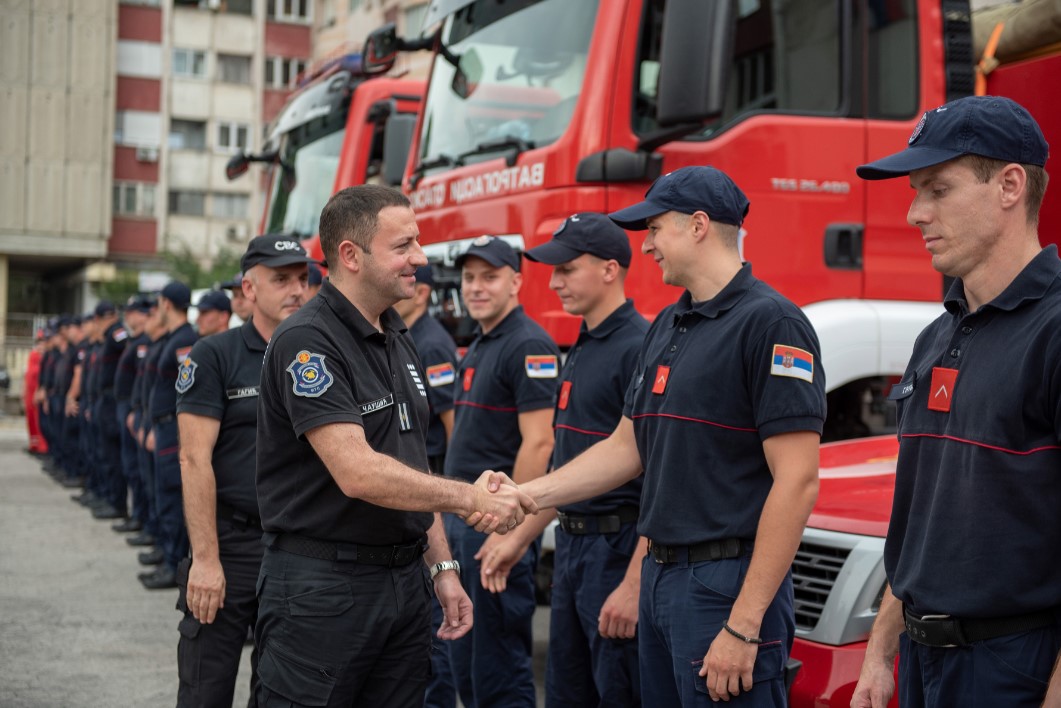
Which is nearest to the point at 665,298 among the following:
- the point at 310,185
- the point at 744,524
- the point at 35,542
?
the point at 744,524

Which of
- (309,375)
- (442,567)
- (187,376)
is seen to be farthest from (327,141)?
(309,375)

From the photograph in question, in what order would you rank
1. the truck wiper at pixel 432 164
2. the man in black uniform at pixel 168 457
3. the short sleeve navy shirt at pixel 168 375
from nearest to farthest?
the truck wiper at pixel 432 164 < the man in black uniform at pixel 168 457 < the short sleeve navy shirt at pixel 168 375

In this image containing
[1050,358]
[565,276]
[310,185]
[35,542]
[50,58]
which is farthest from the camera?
[50,58]

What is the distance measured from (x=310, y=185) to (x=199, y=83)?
1520 inches

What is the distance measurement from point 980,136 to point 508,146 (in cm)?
372

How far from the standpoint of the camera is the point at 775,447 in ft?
9.95

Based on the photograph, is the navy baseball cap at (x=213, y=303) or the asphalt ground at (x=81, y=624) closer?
the asphalt ground at (x=81, y=624)

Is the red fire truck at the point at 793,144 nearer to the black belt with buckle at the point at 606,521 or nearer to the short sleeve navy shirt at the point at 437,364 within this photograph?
the short sleeve navy shirt at the point at 437,364

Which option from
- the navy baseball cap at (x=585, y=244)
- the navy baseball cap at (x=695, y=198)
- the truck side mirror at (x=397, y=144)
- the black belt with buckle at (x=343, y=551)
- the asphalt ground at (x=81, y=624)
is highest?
the truck side mirror at (x=397, y=144)

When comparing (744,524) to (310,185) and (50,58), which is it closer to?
(310,185)

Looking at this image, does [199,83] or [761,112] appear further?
[199,83]

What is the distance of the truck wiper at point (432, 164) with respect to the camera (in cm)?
652

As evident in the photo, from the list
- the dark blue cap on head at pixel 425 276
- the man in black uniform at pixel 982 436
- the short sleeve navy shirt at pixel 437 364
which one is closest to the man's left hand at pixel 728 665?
the man in black uniform at pixel 982 436

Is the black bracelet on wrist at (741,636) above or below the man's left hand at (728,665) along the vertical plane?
above
